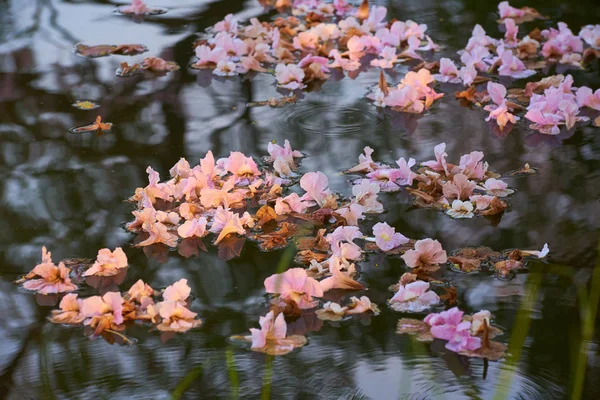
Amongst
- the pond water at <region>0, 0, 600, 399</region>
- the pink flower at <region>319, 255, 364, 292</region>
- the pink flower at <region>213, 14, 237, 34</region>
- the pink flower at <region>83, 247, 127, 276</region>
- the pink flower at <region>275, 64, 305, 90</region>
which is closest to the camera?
the pond water at <region>0, 0, 600, 399</region>

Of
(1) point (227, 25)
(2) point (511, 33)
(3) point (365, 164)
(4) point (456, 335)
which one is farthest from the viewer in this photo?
(1) point (227, 25)

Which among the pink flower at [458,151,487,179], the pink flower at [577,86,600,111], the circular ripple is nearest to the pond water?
the circular ripple

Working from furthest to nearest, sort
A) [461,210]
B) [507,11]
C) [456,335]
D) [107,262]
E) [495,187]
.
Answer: [507,11] < [495,187] < [461,210] < [107,262] < [456,335]

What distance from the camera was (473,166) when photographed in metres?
2.48

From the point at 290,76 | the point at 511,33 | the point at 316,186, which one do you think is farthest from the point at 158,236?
the point at 511,33

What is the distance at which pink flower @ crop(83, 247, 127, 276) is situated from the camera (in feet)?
6.75

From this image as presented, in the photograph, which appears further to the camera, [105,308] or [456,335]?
[105,308]

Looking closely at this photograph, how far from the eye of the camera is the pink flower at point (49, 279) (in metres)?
2.00

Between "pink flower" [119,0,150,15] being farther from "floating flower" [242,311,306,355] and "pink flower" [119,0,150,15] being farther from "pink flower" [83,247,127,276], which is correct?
"floating flower" [242,311,306,355]

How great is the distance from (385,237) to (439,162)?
0.52 m

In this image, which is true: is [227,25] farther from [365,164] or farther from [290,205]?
[290,205]

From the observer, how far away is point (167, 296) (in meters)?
1.90

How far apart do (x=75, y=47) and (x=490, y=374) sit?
2692 millimetres

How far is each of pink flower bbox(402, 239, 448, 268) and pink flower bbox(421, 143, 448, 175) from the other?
1.71ft
